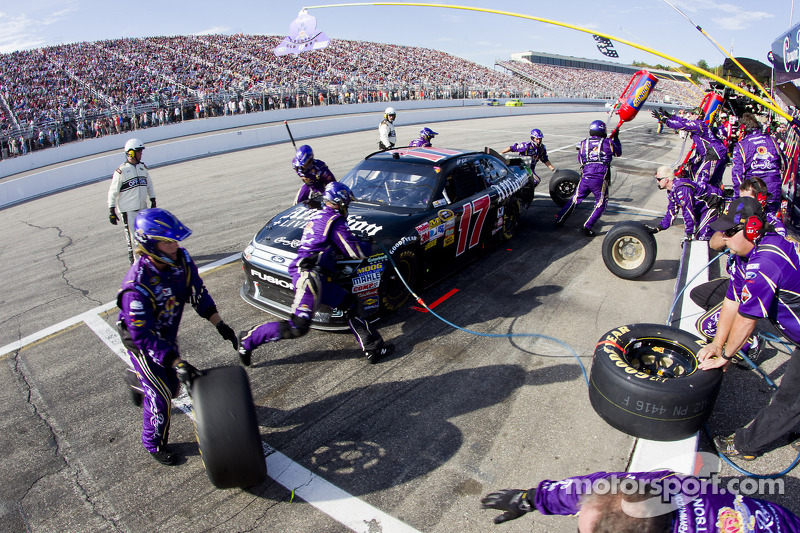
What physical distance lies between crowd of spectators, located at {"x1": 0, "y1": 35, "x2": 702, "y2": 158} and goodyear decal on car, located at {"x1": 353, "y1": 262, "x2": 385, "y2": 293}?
74.3 ft

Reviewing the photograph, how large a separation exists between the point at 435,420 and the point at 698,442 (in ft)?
6.50

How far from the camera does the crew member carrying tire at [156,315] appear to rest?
10.2ft

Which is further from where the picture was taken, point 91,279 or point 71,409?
point 91,279

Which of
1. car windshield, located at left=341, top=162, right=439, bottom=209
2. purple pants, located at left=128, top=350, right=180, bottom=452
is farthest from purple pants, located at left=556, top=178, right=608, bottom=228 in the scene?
purple pants, located at left=128, top=350, right=180, bottom=452

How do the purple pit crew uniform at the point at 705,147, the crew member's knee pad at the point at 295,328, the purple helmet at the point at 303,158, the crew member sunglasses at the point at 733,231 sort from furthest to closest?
1. the purple pit crew uniform at the point at 705,147
2. the purple helmet at the point at 303,158
3. the crew member's knee pad at the point at 295,328
4. the crew member sunglasses at the point at 733,231

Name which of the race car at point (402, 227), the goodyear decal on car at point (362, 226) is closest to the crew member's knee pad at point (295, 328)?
the race car at point (402, 227)

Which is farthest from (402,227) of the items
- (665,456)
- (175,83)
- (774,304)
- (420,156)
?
(175,83)

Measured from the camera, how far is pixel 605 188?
7.89m

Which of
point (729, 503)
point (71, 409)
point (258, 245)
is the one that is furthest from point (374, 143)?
point (729, 503)

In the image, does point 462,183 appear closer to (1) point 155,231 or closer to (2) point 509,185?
(2) point 509,185

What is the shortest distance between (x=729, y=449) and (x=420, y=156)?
4709 mm

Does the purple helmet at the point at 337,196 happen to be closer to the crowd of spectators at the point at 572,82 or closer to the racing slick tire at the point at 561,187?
the racing slick tire at the point at 561,187

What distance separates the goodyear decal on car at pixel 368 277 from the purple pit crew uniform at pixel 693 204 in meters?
4.52

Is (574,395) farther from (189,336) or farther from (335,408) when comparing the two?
(189,336)
